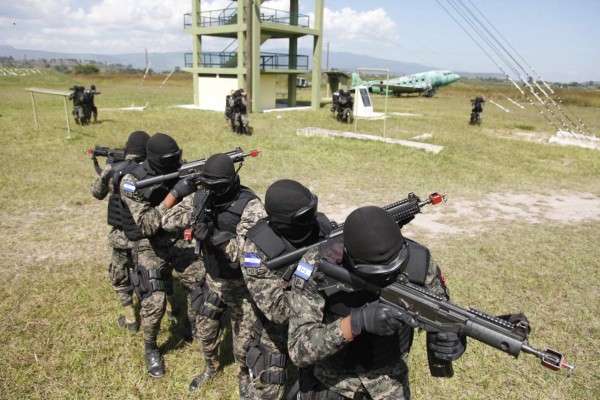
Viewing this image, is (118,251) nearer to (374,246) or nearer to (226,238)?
(226,238)

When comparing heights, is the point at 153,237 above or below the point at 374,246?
below

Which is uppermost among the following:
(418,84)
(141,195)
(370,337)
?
(418,84)

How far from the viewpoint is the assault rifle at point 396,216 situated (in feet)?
8.13

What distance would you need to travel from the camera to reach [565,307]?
16.2ft

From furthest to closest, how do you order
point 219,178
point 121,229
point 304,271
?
point 121,229 → point 219,178 → point 304,271

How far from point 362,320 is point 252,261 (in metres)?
0.97

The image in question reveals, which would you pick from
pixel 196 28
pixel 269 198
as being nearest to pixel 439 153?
pixel 269 198

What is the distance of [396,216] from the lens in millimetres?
3082

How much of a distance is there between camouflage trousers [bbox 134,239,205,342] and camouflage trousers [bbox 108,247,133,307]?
44cm

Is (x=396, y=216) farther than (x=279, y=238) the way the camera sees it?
Yes

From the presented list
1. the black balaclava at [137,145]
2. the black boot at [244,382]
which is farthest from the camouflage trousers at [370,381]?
the black balaclava at [137,145]

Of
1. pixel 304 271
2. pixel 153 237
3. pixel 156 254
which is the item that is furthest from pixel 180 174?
pixel 304 271

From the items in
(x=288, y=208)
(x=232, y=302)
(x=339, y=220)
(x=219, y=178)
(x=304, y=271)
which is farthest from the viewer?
(x=339, y=220)

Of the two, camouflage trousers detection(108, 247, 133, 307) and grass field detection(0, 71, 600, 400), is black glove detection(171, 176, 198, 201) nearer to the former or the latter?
camouflage trousers detection(108, 247, 133, 307)
